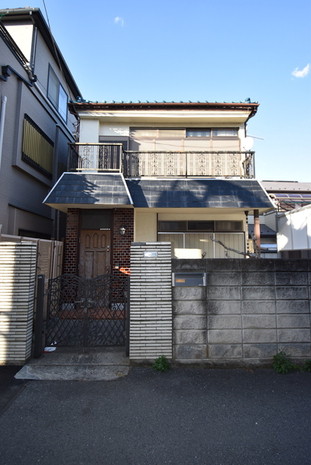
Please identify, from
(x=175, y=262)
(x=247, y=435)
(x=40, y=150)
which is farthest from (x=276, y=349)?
(x=40, y=150)

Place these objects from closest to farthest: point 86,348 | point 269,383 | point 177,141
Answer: point 269,383 < point 86,348 < point 177,141

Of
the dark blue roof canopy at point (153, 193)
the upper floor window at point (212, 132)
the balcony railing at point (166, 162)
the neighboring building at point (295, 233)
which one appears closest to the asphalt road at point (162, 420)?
the dark blue roof canopy at point (153, 193)

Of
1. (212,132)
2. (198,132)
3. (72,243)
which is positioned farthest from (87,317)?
(212,132)

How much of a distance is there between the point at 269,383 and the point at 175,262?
220 cm

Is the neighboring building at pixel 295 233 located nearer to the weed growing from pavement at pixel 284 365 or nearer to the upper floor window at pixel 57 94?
the weed growing from pavement at pixel 284 365

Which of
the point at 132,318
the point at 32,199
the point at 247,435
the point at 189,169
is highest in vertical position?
the point at 189,169

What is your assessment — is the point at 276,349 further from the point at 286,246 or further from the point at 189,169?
the point at 189,169

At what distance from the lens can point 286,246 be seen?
30.5 feet

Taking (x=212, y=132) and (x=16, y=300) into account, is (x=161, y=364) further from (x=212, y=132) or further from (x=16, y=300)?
(x=212, y=132)

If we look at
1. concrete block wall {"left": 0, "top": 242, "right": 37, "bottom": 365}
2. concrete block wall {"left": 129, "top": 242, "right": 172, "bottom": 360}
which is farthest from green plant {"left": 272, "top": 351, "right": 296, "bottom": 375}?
concrete block wall {"left": 0, "top": 242, "right": 37, "bottom": 365}

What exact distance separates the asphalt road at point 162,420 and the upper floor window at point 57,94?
11162mm

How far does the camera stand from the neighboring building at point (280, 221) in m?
8.97

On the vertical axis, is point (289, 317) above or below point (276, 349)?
above

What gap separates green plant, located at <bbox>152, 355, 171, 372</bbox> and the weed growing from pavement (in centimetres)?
169
